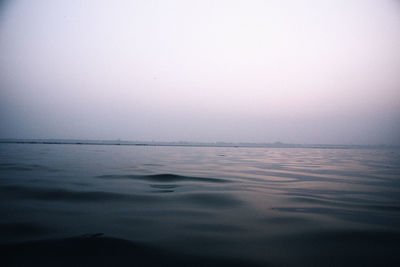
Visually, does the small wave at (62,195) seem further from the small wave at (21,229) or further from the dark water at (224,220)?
the small wave at (21,229)

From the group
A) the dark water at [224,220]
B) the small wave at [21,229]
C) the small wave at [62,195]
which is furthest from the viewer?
the small wave at [62,195]

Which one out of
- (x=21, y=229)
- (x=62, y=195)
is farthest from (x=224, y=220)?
(x=62, y=195)

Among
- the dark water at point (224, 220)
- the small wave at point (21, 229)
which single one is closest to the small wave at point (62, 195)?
the dark water at point (224, 220)

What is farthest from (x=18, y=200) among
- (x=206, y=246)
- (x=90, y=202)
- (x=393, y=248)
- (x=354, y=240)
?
(x=393, y=248)

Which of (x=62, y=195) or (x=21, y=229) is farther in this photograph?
(x=62, y=195)

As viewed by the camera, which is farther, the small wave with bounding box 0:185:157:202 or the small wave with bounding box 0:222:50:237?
the small wave with bounding box 0:185:157:202

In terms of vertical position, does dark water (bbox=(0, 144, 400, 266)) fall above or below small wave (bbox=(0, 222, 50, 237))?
below

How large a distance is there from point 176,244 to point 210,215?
1099 millimetres

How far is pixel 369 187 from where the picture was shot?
5676 millimetres

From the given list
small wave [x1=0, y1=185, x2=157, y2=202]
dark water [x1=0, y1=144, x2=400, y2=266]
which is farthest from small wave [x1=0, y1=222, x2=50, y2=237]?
small wave [x1=0, y1=185, x2=157, y2=202]

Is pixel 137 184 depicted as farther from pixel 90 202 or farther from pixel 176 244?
pixel 176 244

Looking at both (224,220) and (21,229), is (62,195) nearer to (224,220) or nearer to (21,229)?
(21,229)

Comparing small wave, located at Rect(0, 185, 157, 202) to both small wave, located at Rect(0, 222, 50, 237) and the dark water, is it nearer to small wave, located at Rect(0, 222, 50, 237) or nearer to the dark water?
the dark water

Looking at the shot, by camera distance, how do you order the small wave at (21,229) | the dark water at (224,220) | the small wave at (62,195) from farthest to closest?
the small wave at (62,195) → the small wave at (21,229) → the dark water at (224,220)
